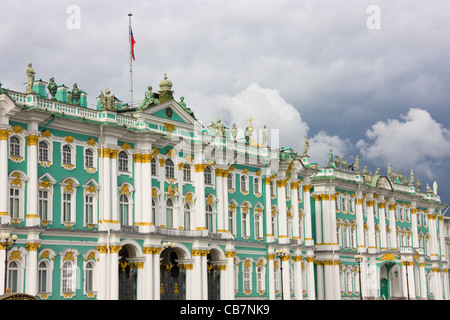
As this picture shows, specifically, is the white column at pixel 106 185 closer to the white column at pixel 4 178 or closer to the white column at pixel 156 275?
the white column at pixel 156 275

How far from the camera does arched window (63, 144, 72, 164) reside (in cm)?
5253

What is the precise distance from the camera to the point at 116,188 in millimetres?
55000

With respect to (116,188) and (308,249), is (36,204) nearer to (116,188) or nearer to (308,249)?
(116,188)

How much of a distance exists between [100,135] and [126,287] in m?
11.2

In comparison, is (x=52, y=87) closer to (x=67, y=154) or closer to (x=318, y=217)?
(x=67, y=154)

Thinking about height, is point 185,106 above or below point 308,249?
above

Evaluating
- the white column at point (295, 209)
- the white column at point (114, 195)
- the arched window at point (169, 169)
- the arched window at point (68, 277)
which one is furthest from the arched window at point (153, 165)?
the white column at point (295, 209)

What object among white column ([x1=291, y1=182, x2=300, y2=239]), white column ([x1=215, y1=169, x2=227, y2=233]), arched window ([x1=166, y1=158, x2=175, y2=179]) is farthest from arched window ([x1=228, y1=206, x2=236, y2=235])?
white column ([x1=291, y1=182, x2=300, y2=239])

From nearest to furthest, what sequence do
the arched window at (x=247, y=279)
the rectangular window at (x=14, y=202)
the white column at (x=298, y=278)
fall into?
the rectangular window at (x=14, y=202) → the arched window at (x=247, y=279) → the white column at (x=298, y=278)

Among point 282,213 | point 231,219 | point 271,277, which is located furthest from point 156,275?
point 282,213

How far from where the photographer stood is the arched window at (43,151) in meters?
51.0

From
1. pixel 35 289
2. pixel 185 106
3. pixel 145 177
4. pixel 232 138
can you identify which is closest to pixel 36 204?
pixel 35 289

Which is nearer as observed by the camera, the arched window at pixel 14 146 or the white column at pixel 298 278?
the arched window at pixel 14 146

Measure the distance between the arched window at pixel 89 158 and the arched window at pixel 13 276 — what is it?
9.25 m
